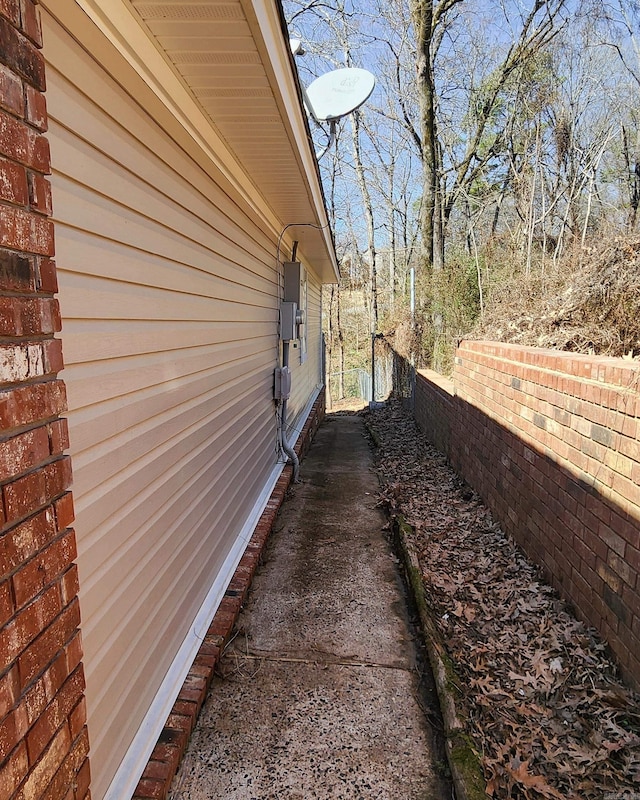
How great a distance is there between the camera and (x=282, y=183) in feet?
14.5

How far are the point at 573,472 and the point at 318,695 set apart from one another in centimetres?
198

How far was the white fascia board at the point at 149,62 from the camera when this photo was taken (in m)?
1.61

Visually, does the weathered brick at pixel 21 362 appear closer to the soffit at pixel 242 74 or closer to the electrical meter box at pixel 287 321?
the soffit at pixel 242 74

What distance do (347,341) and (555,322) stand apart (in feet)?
73.0

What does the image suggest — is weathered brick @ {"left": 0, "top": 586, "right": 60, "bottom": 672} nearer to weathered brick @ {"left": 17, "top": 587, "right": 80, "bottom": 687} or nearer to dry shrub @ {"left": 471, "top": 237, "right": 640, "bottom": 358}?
weathered brick @ {"left": 17, "top": 587, "right": 80, "bottom": 687}

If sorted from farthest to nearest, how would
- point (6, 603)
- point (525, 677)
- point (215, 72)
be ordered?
point (525, 677) < point (215, 72) < point (6, 603)

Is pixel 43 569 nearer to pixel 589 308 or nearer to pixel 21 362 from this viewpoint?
pixel 21 362

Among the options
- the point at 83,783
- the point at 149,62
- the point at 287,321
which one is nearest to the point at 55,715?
the point at 83,783

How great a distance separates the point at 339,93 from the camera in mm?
6262

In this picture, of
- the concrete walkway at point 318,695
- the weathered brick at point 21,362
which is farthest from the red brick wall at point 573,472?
the weathered brick at point 21,362

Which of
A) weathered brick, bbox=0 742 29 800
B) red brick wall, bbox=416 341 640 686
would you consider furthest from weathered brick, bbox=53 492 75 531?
red brick wall, bbox=416 341 640 686

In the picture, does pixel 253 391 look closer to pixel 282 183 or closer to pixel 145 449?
pixel 282 183

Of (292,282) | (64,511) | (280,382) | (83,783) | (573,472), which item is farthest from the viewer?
(292,282)

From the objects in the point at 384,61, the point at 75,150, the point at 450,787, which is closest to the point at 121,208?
the point at 75,150
